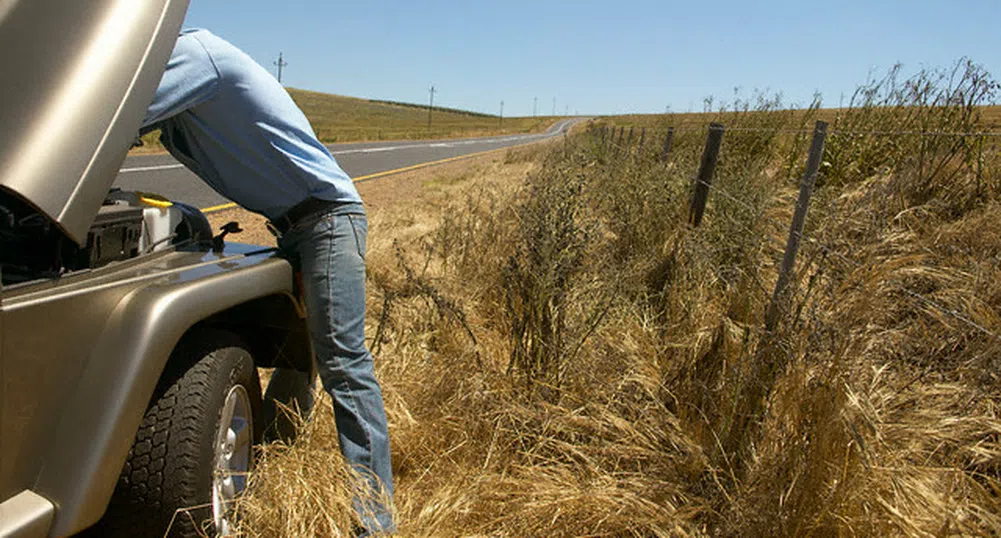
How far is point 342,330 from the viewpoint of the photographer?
2199mm

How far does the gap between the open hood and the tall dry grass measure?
3.74 feet

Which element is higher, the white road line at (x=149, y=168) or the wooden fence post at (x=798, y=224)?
the wooden fence post at (x=798, y=224)

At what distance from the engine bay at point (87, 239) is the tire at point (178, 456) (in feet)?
1.03

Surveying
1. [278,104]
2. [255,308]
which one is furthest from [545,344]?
[278,104]

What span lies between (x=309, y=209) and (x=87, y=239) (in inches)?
30.6

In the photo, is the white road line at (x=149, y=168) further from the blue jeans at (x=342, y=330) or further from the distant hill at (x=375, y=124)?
the distant hill at (x=375, y=124)

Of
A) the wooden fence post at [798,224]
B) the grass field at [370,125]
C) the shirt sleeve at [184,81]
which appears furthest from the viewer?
the grass field at [370,125]

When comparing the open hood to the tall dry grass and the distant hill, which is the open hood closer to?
the tall dry grass

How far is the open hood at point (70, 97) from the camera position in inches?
47.9

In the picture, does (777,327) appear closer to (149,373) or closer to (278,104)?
(278,104)

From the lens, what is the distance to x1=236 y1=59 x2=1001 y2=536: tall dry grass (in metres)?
2.07

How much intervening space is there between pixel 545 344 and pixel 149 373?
1881 mm

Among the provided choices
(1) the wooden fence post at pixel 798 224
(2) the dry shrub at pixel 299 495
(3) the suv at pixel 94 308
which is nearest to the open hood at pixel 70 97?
(3) the suv at pixel 94 308

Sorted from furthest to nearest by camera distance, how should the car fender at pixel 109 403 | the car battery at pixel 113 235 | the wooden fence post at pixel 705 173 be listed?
the wooden fence post at pixel 705 173 → the car battery at pixel 113 235 → the car fender at pixel 109 403
